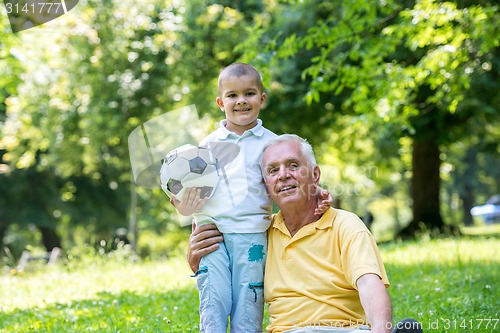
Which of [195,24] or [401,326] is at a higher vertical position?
[195,24]

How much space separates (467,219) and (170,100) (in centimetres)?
2177

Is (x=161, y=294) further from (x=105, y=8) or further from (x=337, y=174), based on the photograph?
(x=337, y=174)

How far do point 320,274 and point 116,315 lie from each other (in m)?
2.53

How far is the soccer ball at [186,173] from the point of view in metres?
3.42

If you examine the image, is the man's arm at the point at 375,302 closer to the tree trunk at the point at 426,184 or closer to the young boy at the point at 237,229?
the young boy at the point at 237,229

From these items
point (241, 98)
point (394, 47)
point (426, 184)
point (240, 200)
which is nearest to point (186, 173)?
point (240, 200)

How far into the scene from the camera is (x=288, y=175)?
10.8ft

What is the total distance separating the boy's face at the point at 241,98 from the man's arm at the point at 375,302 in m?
1.14

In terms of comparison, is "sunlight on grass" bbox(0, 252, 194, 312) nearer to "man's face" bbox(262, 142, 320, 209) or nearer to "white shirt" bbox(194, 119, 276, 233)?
"white shirt" bbox(194, 119, 276, 233)

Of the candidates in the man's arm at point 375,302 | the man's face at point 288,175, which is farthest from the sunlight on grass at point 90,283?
the man's arm at point 375,302

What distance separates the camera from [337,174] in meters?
23.7

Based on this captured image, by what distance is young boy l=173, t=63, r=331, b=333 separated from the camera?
11.0ft

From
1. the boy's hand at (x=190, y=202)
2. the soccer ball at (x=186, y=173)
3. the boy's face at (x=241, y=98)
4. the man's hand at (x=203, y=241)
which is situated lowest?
the man's hand at (x=203, y=241)

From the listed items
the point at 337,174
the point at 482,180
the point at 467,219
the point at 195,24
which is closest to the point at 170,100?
the point at 195,24
